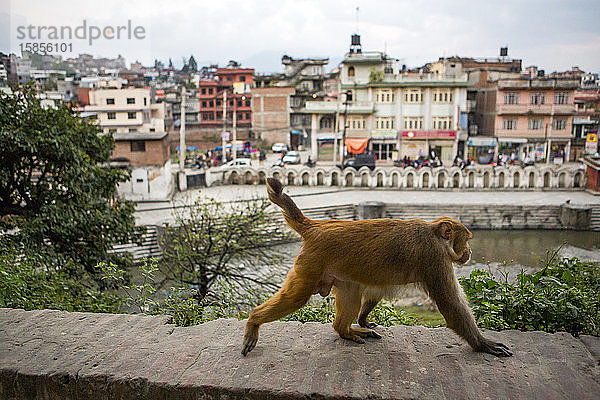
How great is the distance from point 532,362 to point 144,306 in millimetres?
4296

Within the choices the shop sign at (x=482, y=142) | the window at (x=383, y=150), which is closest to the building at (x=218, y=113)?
the window at (x=383, y=150)

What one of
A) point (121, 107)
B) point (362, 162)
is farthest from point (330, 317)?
point (121, 107)

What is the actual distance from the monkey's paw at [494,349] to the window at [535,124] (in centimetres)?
3317

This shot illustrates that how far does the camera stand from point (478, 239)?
18.3m

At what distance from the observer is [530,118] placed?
32750 mm

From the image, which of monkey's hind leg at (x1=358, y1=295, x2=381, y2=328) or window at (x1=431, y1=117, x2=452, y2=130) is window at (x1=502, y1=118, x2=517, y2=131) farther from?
monkey's hind leg at (x1=358, y1=295, x2=381, y2=328)

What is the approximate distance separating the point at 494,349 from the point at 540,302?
105 cm

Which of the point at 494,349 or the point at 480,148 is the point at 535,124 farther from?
the point at 494,349

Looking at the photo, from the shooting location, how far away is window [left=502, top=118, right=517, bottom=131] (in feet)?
108

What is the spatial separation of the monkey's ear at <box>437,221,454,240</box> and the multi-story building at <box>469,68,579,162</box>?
32148mm

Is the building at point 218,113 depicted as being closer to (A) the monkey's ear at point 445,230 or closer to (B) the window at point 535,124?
(B) the window at point 535,124

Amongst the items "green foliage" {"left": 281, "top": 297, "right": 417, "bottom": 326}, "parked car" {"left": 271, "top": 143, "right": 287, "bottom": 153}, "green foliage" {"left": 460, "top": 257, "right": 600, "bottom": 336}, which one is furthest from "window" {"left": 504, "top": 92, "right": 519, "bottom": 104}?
"green foliage" {"left": 281, "top": 297, "right": 417, "bottom": 326}

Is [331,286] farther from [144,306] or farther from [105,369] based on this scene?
[144,306]

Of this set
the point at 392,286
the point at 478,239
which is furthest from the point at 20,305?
the point at 478,239
